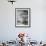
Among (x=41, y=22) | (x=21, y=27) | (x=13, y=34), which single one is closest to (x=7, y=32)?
(x=13, y=34)

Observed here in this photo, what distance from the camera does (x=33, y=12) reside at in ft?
17.2

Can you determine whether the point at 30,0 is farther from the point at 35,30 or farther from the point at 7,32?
the point at 7,32

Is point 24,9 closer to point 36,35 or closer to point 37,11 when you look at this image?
point 37,11

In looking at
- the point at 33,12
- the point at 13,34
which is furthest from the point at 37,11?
the point at 13,34

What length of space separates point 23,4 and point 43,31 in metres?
1.35

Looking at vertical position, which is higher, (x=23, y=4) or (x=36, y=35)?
(x=23, y=4)

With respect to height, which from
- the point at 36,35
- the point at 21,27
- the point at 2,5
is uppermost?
the point at 2,5

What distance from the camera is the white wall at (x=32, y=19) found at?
5238 mm

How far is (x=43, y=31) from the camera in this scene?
5.25 m

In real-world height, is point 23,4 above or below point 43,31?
above

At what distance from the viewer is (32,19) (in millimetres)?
5250

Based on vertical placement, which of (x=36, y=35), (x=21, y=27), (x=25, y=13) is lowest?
(x=36, y=35)

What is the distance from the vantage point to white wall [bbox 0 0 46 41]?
5238 millimetres

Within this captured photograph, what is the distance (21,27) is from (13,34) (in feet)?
1.40
